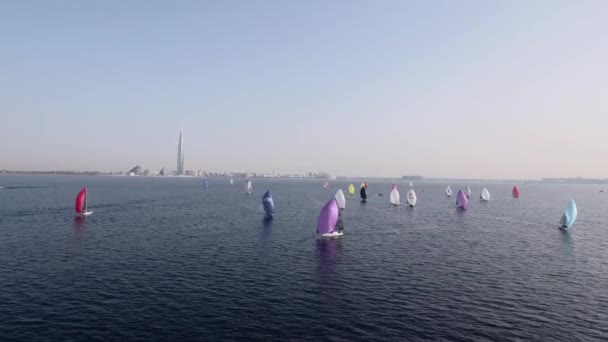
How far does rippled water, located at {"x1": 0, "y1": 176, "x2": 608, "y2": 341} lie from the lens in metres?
32.9

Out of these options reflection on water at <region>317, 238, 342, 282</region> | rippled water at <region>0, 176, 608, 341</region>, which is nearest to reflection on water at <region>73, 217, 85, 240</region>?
rippled water at <region>0, 176, 608, 341</region>

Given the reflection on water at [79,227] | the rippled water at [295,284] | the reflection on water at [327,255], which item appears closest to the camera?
the rippled water at [295,284]

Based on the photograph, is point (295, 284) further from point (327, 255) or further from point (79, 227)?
point (79, 227)

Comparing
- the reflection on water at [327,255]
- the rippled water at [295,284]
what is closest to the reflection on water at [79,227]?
the rippled water at [295,284]

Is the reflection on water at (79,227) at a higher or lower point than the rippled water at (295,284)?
higher

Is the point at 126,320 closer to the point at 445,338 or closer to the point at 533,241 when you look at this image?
the point at 445,338

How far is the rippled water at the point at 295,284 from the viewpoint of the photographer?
108 feet

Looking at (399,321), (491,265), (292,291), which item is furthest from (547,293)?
(292,291)

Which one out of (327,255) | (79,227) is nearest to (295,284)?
(327,255)

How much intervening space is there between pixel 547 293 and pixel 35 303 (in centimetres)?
5156

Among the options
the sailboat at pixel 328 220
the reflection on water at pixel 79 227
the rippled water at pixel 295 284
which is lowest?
the rippled water at pixel 295 284

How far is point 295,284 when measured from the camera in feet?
147

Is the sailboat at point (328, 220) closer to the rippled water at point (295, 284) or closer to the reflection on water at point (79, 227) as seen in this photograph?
the rippled water at point (295, 284)

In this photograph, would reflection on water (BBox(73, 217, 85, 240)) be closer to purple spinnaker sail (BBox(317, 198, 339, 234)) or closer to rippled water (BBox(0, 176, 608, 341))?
rippled water (BBox(0, 176, 608, 341))
